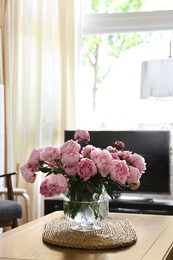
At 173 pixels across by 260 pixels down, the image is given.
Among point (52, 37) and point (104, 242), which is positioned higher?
point (52, 37)

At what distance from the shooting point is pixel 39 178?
193 inches

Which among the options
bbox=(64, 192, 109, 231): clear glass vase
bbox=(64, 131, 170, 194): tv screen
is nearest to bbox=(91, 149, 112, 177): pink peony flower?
bbox=(64, 192, 109, 231): clear glass vase

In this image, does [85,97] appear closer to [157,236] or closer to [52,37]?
[52,37]

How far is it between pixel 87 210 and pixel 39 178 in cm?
263

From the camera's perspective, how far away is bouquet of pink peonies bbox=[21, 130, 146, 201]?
2229mm

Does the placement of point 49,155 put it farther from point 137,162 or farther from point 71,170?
point 137,162

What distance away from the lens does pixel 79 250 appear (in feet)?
6.97

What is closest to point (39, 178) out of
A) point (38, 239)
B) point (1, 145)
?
point (1, 145)

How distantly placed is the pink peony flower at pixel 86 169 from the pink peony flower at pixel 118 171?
8 cm

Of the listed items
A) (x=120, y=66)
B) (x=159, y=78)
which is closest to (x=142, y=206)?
(x=159, y=78)

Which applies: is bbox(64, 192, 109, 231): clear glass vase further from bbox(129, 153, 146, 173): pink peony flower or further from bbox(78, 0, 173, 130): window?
bbox(78, 0, 173, 130): window

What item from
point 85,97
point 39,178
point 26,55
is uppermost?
point 26,55

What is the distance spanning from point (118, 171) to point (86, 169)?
0.15 metres

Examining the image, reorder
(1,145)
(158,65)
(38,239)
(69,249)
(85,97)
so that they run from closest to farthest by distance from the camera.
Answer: (69,249)
(38,239)
(158,65)
(1,145)
(85,97)
